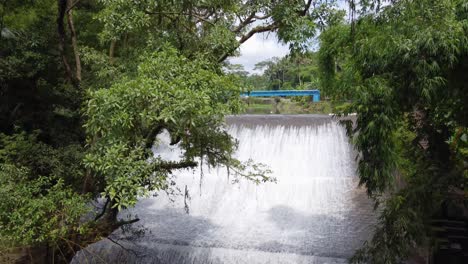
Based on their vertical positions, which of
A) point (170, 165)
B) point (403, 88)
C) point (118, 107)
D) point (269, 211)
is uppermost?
point (403, 88)

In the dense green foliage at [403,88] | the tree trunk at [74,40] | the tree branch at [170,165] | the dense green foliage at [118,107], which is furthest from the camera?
the tree trunk at [74,40]

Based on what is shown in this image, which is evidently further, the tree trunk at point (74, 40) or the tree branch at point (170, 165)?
the tree trunk at point (74, 40)

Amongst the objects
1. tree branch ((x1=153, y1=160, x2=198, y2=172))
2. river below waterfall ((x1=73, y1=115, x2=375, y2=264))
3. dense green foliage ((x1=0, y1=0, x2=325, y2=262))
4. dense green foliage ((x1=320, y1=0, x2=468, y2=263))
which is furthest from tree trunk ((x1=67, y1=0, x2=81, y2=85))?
dense green foliage ((x1=320, y1=0, x2=468, y2=263))

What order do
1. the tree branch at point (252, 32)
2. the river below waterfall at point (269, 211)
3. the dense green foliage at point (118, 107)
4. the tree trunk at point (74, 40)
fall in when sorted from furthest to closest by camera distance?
the river below waterfall at point (269, 211), the tree trunk at point (74, 40), the tree branch at point (252, 32), the dense green foliage at point (118, 107)

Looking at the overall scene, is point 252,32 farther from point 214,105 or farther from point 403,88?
point 403,88

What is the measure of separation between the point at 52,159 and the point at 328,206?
4745 mm

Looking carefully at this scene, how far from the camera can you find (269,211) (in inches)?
305

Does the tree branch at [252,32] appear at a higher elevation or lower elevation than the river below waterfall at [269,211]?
higher

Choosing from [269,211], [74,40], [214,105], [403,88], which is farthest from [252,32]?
[269,211]

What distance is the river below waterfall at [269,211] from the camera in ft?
20.2

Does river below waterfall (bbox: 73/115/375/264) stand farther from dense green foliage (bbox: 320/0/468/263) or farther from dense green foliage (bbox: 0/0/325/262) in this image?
dense green foliage (bbox: 320/0/468/263)

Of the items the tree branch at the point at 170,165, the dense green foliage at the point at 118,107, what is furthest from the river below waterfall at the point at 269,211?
the dense green foliage at the point at 118,107

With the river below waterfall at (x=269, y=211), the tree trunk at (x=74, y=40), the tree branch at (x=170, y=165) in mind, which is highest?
the tree trunk at (x=74, y=40)

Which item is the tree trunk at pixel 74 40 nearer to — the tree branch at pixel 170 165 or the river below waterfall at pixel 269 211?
the tree branch at pixel 170 165
